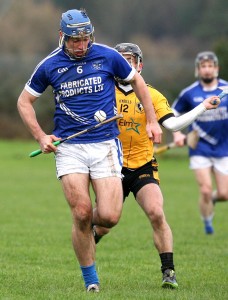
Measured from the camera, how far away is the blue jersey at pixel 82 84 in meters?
8.49

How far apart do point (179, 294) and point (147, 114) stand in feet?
5.18

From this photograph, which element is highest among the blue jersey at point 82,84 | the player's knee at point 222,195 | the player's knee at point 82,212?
the blue jersey at point 82,84

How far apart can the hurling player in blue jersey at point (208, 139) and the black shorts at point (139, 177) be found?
16.2 ft

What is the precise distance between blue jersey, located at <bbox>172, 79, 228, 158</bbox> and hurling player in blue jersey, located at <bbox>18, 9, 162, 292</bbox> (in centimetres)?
588

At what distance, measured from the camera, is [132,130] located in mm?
9523

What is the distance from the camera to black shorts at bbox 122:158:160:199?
9.34 m

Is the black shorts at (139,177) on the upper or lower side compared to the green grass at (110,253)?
upper

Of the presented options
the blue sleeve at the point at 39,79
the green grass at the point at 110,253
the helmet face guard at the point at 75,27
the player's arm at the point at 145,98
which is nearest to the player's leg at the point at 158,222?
the green grass at the point at 110,253

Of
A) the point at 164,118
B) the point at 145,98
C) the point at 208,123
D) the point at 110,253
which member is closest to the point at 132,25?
the point at 208,123

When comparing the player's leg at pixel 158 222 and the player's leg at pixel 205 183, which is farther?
the player's leg at pixel 205 183

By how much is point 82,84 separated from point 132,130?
1.19 m

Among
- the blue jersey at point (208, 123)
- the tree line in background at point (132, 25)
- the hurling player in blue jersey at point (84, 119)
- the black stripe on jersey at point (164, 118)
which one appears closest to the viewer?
the hurling player in blue jersey at point (84, 119)

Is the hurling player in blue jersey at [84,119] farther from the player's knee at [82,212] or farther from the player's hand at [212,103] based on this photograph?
the player's hand at [212,103]

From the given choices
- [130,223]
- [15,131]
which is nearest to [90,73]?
[130,223]
